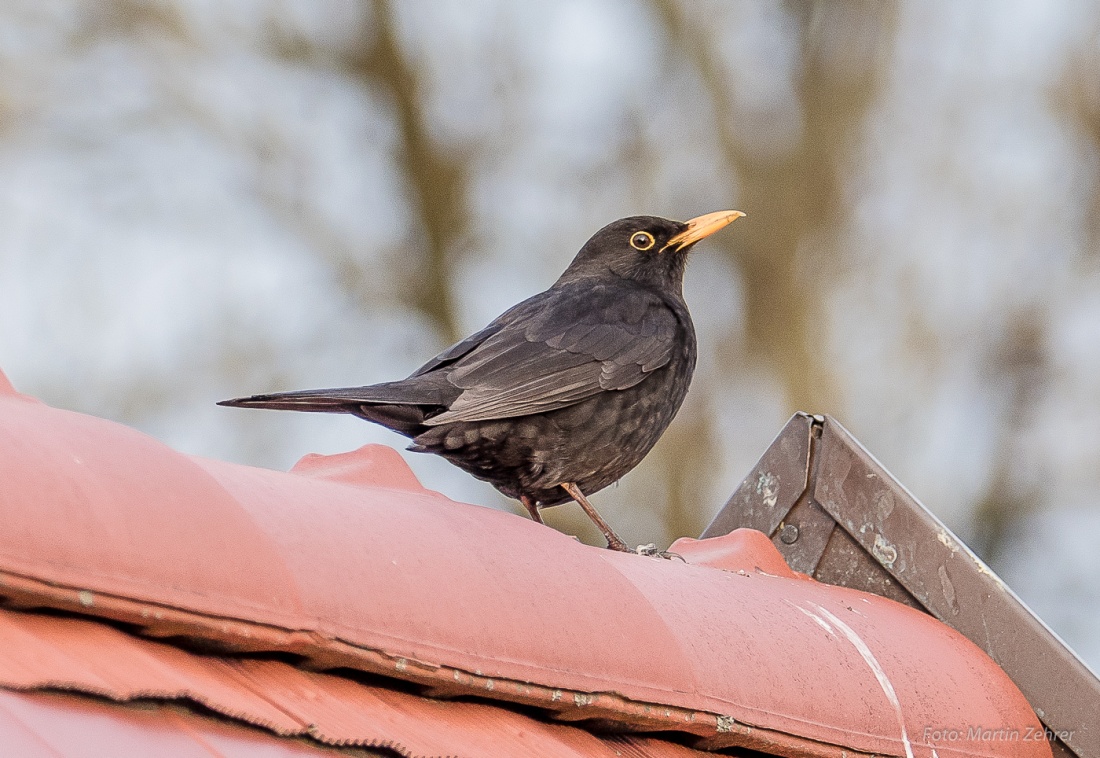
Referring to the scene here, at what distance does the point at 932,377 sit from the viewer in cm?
902

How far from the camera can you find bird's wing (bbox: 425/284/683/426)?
3.37 m

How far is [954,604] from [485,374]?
48.4 inches

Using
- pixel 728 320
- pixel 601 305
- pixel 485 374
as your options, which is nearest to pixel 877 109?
pixel 728 320

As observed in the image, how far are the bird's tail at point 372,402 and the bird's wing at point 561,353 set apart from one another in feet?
0.27

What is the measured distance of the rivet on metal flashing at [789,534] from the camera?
11.1 feet

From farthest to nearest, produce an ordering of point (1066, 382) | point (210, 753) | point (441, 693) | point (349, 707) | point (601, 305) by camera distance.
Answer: point (1066, 382)
point (601, 305)
point (441, 693)
point (349, 707)
point (210, 753)

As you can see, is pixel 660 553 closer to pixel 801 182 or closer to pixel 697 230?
pixel 697 230

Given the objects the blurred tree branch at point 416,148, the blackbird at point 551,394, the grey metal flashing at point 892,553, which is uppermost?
the blurred tree branch at point 416,148

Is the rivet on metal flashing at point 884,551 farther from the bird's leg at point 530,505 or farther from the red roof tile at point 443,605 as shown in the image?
the bird's leg at point 530,505

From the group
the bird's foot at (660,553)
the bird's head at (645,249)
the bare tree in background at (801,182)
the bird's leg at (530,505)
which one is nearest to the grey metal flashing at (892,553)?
the bird's foot at (660,553)

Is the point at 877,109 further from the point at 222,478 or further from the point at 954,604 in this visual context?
the point at 222,478

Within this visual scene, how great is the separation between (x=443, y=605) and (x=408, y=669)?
5.2 inches

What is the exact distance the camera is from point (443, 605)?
6.43ft

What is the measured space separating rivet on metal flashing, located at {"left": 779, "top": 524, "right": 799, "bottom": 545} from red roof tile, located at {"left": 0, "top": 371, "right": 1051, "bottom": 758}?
1.28 ft
